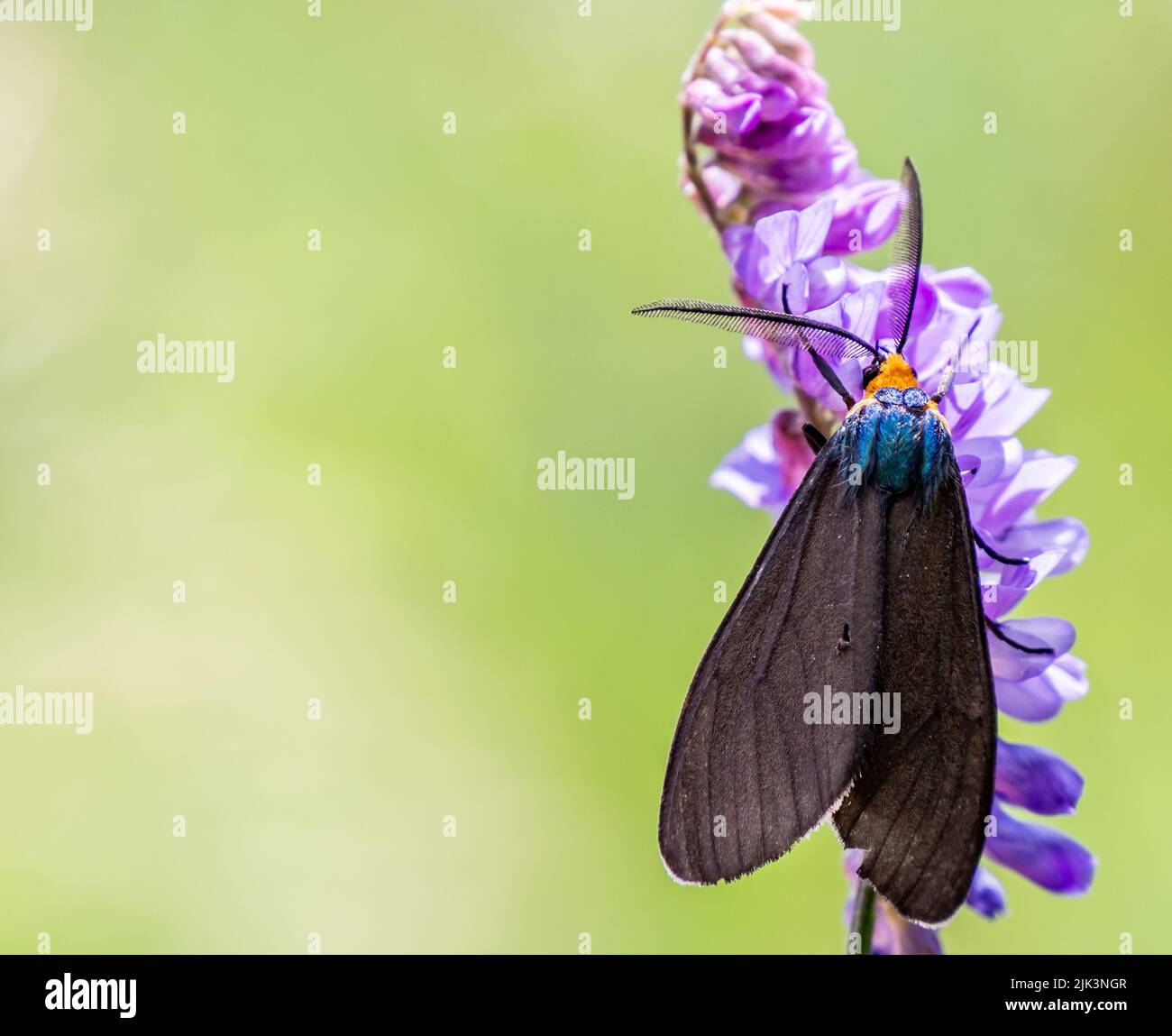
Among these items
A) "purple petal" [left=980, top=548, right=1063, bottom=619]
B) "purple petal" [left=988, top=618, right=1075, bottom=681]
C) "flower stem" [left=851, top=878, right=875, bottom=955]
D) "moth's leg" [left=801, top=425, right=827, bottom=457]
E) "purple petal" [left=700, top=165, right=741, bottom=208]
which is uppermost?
"purple petal" [left=700, top=165, right=741, bottom=208]

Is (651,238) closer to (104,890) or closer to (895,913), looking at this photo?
(104,890)

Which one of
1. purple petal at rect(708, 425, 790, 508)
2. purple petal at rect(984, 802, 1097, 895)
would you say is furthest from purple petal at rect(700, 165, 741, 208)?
purple petal at rect(984, 802, 1097, 895)

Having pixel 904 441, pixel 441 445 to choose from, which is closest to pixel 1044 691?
pixel 904 441

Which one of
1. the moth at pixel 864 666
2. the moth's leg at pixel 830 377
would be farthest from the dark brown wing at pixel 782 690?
the moth's leg at pixel 830 377

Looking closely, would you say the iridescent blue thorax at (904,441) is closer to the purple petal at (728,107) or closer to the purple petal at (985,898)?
the purple petal at (728,107)

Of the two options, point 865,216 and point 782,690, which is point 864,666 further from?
point 865,216

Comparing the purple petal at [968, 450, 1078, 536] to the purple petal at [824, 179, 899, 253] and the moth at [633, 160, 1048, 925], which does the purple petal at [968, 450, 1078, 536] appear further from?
the purple petal at [824, 179, 899, 253]

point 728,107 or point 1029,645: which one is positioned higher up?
point 728,107
